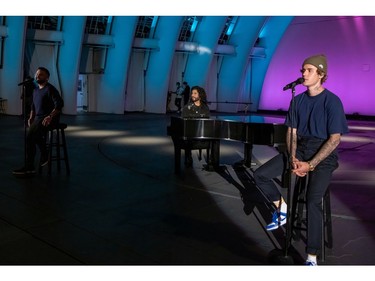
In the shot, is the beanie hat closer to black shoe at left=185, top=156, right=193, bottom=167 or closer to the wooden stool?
black shoe at left=185, top=156, right=193, bottom=167

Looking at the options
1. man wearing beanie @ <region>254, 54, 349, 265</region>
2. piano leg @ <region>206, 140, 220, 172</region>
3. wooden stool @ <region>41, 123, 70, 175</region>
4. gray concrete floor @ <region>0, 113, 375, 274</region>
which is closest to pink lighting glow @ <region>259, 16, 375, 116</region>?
gray concrete floor @ <region>0, 113, 375, 274</region>

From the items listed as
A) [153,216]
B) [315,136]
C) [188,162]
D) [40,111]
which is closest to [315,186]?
[315,136]

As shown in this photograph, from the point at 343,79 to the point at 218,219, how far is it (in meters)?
20.8

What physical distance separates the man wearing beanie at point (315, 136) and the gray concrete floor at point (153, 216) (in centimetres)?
46

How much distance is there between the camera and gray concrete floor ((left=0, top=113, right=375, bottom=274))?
3.34 m

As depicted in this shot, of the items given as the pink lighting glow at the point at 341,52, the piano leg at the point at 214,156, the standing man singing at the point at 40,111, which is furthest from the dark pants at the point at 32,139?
the pink lighting glow at the point at 341,52

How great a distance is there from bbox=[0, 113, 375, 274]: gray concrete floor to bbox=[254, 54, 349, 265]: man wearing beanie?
46cm

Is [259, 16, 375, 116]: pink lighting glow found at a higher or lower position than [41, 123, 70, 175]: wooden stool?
higher

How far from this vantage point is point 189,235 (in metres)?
3.81

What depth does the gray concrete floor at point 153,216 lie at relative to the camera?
334 centimetres

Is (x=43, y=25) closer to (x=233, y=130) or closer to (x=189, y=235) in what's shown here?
(x=233, y=130)

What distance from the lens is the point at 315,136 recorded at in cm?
329

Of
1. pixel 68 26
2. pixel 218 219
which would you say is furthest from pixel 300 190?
pixel 68 26

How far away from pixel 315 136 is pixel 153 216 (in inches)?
80.8
